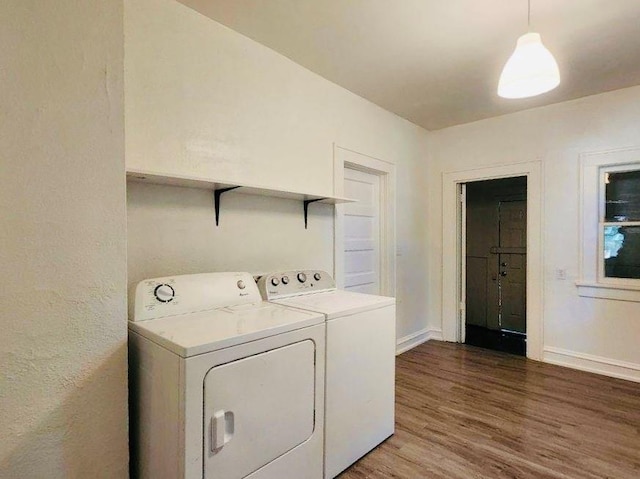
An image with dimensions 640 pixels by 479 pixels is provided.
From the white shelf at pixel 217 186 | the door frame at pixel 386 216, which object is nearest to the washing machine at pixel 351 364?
the white shelf at pixel 217 186

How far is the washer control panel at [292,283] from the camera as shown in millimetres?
2102

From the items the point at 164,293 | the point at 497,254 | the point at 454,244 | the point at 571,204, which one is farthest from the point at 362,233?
the point at 497,254

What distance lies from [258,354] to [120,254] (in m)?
0.68

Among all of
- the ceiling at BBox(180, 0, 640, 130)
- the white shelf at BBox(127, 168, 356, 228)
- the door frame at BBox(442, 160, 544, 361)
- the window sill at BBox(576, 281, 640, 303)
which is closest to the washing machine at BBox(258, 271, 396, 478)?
the white shelf at BBox(127, 168, 356, 228)

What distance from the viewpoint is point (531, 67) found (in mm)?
1573

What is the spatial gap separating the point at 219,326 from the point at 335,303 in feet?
2.47

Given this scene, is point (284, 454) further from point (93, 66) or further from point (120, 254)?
point (93, 66)

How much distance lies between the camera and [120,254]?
1.37 m

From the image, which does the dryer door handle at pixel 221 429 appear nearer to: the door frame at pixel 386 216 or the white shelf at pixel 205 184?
the white shelf at pixel 205 184

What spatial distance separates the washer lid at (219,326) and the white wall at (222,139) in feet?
1.46

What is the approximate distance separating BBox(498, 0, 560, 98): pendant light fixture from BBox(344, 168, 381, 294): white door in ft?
5.46

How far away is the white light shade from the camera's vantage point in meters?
A: 1.56

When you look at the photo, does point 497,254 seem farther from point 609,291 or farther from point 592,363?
point 592,363

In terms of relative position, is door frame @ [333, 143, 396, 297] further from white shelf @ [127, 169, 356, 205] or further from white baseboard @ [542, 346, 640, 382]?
white baseboard @ [542, 346, 640, 382]
